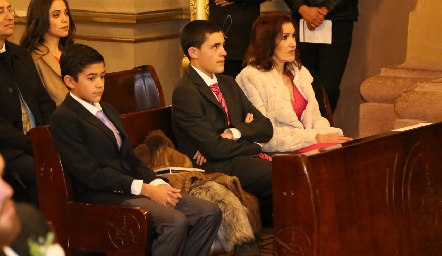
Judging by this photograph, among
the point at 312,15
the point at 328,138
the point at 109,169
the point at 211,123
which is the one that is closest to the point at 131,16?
the point at 312,15

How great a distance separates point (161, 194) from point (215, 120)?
0.78m

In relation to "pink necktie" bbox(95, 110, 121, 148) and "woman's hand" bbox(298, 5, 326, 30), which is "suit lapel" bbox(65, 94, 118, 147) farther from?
"woman's hand" bbox(298, 5, 326, 30)

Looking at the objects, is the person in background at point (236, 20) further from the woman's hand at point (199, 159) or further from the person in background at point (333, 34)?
the woman's hand at point (199, 159)

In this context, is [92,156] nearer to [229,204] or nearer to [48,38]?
[229,204]

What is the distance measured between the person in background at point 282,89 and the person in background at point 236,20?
1.18 meters

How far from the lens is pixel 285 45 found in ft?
17.0

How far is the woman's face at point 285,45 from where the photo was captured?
5191mm

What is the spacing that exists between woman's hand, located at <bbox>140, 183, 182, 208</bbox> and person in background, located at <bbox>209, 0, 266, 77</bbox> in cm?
255

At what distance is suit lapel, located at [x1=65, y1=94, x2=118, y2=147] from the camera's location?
13.4 ft

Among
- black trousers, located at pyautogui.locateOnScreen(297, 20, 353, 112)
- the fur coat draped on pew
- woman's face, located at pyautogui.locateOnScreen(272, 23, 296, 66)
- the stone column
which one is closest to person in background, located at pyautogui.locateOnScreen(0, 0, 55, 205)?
the fur coat draped on pew

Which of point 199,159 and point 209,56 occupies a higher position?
point 209,56

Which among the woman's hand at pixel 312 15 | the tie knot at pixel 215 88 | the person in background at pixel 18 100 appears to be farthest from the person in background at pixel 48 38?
the woman's hand at pixel 312 15

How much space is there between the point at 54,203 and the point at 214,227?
28.3 inches

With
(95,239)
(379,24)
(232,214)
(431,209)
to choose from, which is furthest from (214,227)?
(379,24)
